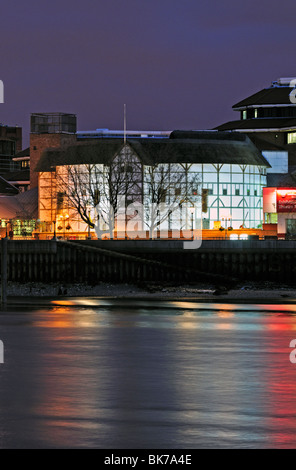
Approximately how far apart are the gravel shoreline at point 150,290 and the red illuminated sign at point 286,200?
5536cm

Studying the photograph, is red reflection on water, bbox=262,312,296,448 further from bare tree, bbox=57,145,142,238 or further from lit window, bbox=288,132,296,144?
lit window, bbox=288,132,296,144

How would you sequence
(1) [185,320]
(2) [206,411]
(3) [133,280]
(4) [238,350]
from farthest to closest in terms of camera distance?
(3) [133,280] < (1) [185,320] < (4) [238,350] < (2) [206,411]

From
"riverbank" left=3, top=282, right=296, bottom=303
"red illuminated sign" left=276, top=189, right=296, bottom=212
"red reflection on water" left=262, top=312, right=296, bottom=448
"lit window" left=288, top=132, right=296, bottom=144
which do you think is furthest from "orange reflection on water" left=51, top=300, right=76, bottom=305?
"lit window" left=288, top=132, right=296, bottom=144

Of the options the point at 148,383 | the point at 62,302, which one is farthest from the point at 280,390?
the point at 62,302

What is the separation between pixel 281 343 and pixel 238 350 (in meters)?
2.59

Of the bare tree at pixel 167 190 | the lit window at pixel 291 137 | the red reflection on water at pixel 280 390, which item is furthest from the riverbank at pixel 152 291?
the lit window at pixel 291 137

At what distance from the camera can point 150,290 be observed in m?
75.9

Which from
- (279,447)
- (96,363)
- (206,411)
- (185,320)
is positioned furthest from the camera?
(185,320)

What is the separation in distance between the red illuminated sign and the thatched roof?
6.91 meters

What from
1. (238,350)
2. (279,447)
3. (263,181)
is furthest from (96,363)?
(263,181)

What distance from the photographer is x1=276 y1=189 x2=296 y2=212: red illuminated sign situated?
5443 inches

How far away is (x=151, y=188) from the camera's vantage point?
134 m

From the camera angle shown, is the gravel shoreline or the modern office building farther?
the modern office building
